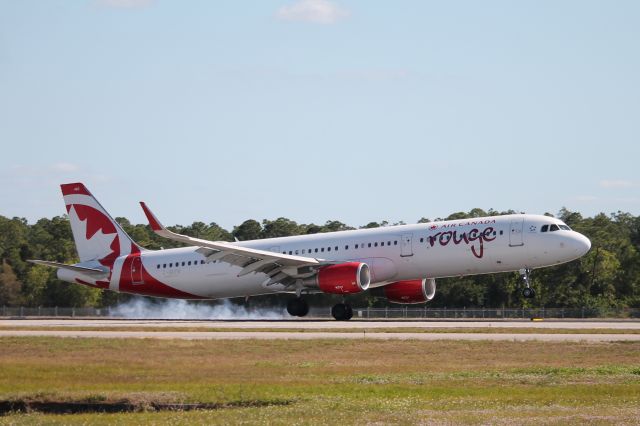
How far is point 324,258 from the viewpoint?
55406 mm

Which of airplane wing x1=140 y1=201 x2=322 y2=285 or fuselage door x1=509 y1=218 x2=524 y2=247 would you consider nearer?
fuselage door x1=509 y1=218 x2=524 y2=247

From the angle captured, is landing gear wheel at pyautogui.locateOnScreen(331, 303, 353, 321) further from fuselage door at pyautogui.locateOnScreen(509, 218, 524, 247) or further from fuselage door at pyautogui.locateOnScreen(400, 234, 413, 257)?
fuselage door at pyautogui.locateOnScreen(509, 218, 524, 247)

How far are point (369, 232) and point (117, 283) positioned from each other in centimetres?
1605

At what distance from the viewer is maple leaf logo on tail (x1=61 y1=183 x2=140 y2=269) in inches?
2450

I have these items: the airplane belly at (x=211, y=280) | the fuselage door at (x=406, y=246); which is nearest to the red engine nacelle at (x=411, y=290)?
the fuselage door at (x=406, y=246)

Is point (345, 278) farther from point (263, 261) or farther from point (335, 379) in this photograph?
point (335, 379)

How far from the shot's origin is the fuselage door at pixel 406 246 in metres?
52.3

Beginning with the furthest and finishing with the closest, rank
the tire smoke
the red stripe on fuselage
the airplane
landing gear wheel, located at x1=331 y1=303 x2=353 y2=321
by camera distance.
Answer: the tire smoke → the red stripe on fuselage → landing gear wheel, located at x1=331 y1=303 x2=353 y2=321 → the airplane

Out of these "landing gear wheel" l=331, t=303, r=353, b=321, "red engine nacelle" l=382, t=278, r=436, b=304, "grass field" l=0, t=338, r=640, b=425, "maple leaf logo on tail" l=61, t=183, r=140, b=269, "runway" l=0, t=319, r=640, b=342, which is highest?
"maple leaf logo on tail" l=61, t=183, r=140, b=269

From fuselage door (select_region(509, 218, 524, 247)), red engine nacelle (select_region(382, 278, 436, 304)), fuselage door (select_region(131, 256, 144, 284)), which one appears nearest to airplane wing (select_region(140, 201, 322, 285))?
red engine nacelle (select_region(382, 278, 436, 304))

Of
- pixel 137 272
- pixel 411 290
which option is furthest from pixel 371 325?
pixel 137 272

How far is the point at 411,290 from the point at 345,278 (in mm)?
5221

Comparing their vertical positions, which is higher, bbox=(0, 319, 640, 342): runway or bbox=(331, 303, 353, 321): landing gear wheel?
bbox=(331, 303, 353, 321): landing gear wheel

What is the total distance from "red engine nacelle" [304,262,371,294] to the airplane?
0.16ft
